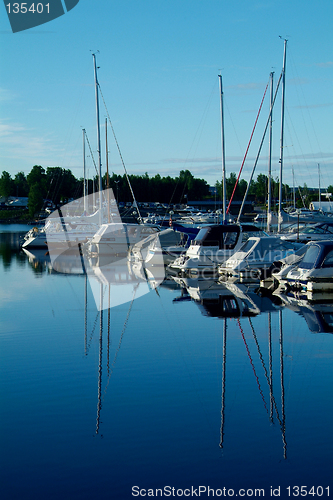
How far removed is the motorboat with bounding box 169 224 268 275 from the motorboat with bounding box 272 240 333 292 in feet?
20.7

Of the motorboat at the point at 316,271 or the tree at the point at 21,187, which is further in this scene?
the tree at the point at 21,187


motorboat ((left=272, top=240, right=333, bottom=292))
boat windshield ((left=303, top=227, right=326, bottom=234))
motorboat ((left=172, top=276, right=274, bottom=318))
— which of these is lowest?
motorboat ((left=172, top=276, right=274, bottom=318))

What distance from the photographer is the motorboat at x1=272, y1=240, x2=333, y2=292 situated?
2159cm

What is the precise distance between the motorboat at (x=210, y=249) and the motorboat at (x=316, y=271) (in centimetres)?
630

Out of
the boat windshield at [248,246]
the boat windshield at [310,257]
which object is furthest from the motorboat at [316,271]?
the boat windshield at [248,246]

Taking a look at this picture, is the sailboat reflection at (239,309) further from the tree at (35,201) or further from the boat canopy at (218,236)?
the tree at (35,201)

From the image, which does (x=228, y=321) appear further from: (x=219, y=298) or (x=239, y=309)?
(x=219, y=298)

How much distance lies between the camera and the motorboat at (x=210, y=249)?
92.1 ft

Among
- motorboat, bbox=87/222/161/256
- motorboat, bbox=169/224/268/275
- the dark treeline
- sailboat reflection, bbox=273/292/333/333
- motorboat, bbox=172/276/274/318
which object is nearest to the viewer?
sailboat reflection, bbox=273/292/333/333

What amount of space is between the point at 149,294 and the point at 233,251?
8.57 meters

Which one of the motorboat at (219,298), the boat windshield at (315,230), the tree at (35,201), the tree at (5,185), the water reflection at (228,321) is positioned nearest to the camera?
the water reflection at (228,321)

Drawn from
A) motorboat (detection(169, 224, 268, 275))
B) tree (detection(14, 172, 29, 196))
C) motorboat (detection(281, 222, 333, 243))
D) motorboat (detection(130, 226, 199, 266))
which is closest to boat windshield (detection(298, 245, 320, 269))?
motorboat (detection(169, 224, 268, 275))

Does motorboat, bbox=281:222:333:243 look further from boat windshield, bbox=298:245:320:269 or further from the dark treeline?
the dark treeline

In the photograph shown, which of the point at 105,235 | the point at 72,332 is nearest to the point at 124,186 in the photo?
the point at 105,235
